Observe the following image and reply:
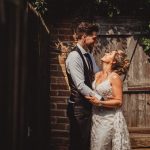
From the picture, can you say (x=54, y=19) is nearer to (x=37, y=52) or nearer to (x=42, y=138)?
(x=37, y=52)

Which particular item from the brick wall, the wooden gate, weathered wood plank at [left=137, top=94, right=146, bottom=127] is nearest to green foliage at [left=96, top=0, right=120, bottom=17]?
the wooden gate

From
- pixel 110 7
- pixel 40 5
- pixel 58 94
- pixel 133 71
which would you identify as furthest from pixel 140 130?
pixel 40 5

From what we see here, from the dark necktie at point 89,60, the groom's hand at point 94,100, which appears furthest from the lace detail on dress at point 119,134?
the dark necktie at point 89,60

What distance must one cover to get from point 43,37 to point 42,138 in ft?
4.55

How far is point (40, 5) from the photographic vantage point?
5785mm

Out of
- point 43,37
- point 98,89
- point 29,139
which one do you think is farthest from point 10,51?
point 43,37

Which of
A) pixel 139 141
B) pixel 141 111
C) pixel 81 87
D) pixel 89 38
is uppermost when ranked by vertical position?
pixel 89 38

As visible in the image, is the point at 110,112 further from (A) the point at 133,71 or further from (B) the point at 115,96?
(A) the point at 133,71

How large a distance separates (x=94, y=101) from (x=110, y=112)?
255mm

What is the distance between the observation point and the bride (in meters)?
4.79

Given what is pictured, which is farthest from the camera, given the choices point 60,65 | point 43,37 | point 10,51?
point 60,65

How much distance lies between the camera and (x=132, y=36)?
606cm

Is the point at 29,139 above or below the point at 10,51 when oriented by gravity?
below

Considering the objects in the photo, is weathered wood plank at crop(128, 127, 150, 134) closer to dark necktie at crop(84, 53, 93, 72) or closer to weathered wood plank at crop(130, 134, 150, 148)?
weathered wood plank at crop(130, 134, 150, 148)
